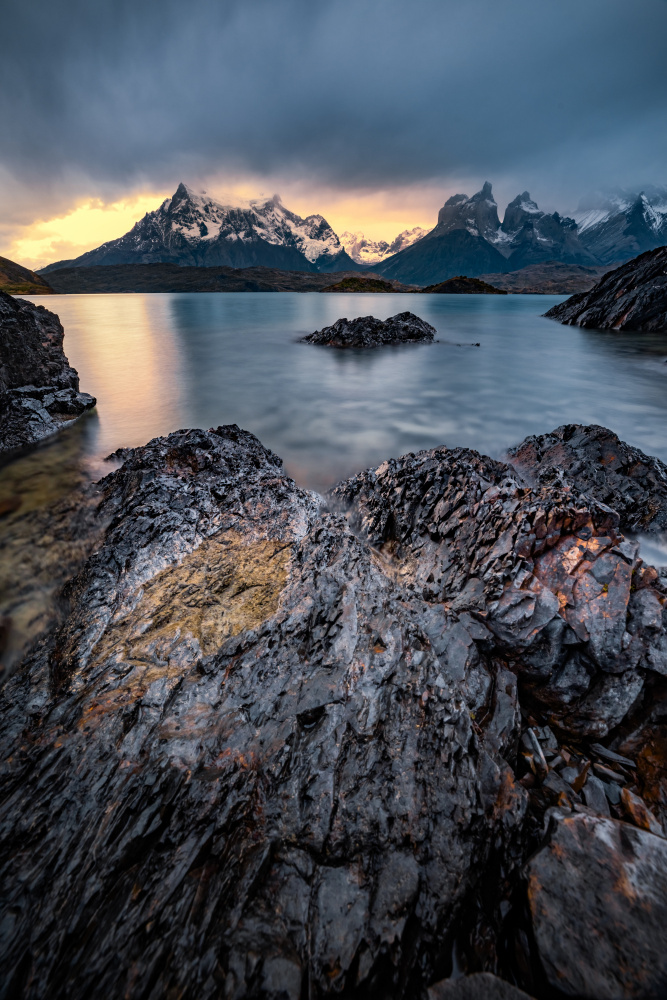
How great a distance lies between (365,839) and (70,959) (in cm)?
173

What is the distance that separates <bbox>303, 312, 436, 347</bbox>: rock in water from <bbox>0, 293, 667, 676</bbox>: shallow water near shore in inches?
60.7

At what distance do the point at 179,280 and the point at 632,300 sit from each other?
621 feet

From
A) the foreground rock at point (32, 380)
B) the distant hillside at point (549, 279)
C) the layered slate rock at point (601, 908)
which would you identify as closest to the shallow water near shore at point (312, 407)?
the foreground rock at point (32, 380)

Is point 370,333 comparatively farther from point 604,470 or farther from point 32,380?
point 604,470

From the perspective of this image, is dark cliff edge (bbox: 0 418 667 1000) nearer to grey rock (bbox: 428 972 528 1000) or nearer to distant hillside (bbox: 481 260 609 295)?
grey rock (bbox: 428 972 528 1000)

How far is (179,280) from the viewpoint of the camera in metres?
174

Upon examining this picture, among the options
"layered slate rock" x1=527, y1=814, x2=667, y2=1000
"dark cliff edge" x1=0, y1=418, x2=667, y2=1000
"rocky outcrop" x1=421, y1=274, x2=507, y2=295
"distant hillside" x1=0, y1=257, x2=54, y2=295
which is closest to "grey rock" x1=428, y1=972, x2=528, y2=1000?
"dark cliff edge" x1=0, y1=418, x2=667, y2=1000

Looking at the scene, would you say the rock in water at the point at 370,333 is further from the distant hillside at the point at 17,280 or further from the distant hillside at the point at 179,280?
the distant hillside at the point at 179,280

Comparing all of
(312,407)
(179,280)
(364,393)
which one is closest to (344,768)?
(312,407)

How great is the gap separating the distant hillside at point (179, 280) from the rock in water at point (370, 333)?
454 ft

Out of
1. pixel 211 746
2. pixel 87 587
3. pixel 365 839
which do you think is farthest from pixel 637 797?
pixel 87 587

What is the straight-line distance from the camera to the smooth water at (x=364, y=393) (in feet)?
34.0

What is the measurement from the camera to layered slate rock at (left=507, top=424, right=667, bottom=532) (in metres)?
6.16

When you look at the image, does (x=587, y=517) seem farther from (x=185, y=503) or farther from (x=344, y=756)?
(x=185, y=503)
